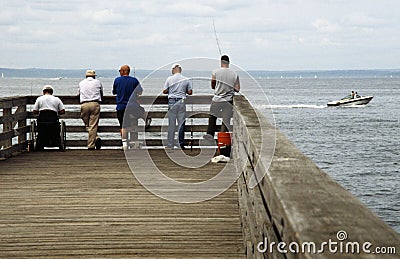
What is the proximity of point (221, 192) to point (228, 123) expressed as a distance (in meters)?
3.14

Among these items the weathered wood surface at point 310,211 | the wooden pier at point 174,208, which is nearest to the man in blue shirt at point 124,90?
the wooden pier at point 174,208

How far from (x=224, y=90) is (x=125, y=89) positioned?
190 cm

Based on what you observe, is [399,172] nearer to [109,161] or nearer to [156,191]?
[109,161]

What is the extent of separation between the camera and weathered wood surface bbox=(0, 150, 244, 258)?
193 inches

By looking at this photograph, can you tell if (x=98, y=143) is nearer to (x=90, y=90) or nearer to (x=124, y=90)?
(x=90, y=90)

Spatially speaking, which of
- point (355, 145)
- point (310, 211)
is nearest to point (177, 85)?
point (310, 211)

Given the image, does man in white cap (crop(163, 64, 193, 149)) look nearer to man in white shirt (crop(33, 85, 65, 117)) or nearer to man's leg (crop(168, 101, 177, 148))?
man's leg (crop(168, 101, 177, 148))

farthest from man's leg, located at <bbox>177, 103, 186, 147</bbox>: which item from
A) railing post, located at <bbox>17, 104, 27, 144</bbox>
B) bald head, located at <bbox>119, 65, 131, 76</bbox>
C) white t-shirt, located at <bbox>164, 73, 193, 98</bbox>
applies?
railing post, located at <bbox>17, 104, 27, 144</bbox>

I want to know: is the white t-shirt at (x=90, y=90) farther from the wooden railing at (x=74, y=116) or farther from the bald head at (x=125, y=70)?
the bald head at (x=125, y=70)

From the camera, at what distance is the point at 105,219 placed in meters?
5.93

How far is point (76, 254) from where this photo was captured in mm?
4734

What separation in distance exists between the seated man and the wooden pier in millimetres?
344

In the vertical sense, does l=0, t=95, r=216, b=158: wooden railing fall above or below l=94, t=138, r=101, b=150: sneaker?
above

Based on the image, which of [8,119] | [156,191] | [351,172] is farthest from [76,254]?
[351,172]
